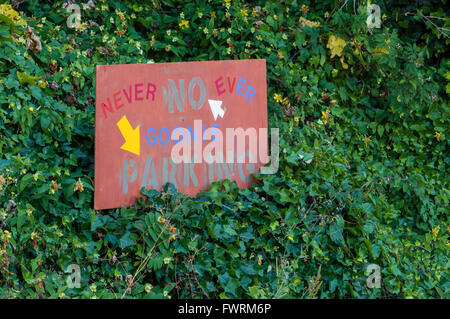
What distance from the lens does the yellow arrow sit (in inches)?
147

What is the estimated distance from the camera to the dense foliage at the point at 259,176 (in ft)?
10.9

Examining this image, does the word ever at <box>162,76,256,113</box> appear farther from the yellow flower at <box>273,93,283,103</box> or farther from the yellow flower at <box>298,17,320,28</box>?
the yellow flower at <box>298,17,320,28</box>

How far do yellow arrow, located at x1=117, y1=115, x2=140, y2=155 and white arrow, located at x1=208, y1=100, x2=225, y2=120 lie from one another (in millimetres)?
583

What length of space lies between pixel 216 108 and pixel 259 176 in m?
0.61

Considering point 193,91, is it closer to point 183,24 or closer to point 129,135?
point 129,135

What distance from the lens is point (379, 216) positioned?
395cm

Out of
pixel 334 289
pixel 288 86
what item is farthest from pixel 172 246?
pixel 288 86

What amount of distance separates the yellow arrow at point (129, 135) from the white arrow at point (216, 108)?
583 millimetres

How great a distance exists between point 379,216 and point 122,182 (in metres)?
2.01

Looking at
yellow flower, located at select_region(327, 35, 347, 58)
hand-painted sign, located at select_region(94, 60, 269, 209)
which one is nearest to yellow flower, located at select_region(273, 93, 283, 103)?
yellow flower, located at select_region(327, 35, 347, 58)

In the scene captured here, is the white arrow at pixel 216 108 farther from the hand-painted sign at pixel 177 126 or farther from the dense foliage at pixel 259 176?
the dense foliage at pixel 259 176

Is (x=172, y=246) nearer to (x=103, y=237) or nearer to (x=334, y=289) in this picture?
(x=103, y=237)

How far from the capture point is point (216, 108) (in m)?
3.80

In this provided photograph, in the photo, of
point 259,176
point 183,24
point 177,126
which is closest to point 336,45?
point 183,24
